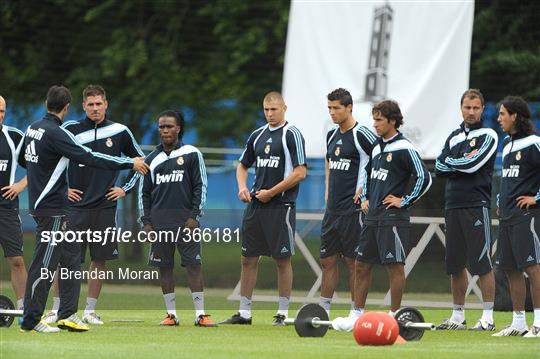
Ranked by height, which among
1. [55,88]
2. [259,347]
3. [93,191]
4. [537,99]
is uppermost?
[537,99]

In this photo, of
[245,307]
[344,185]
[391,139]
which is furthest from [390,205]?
[245,307]

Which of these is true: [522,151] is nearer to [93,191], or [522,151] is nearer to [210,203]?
[93,191]

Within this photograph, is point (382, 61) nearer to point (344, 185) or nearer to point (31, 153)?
point (344, 185)

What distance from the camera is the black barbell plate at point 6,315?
1346 centimetres

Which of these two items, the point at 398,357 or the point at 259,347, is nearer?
the point at 398,357

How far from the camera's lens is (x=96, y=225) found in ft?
46.9

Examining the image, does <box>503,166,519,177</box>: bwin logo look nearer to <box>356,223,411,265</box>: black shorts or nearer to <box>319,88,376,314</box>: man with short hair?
<box>356,223,411,265</box>: black shorts

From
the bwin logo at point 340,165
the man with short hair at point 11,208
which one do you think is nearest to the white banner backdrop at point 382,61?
the bwin logo at point 340,165

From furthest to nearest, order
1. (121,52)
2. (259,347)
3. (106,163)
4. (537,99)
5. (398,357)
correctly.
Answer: (121,52) → (537,99) → (106,163) → (259,347) → (398,357)

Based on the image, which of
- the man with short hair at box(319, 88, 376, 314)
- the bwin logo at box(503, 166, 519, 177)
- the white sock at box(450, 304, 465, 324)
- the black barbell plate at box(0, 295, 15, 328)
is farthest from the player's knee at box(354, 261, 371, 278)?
the black barbell plate at box(0, 295, 15, 328)

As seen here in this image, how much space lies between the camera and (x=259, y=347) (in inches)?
448

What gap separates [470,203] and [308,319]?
2.50 meters

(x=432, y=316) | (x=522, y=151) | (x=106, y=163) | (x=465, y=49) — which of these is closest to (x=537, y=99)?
(x=465, y=49)

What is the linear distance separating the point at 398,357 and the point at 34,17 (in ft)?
51.2
